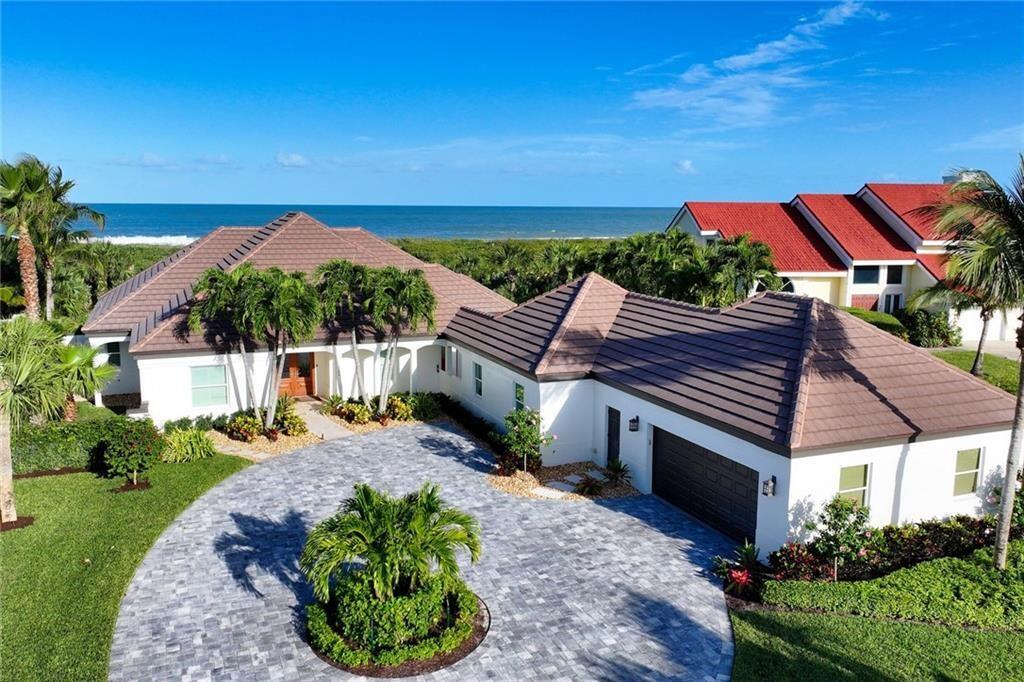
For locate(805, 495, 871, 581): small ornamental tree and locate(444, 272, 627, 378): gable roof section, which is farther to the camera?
locate(444, 272, 627, 378): gable roof section

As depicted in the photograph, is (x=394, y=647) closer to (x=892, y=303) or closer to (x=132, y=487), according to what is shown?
(x=132, y=487)

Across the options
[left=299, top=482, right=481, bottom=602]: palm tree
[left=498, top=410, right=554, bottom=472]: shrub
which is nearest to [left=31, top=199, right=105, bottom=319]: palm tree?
[left=498, top=410, right=554, bottom=472]: shrub

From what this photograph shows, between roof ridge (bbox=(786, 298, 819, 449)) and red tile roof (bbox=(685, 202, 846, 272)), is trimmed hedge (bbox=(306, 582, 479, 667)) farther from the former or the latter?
red tile roof (bbox=(685, 202, 846, 272))

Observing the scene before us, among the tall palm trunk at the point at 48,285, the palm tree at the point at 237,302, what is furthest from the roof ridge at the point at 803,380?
the tall palm trunk at the point at 48,285

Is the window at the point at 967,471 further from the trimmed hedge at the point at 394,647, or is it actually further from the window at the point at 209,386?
the window at the point at 209,386

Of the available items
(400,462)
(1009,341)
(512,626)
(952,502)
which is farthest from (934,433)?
(1009,341)

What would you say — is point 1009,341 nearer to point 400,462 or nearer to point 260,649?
point 400,462
